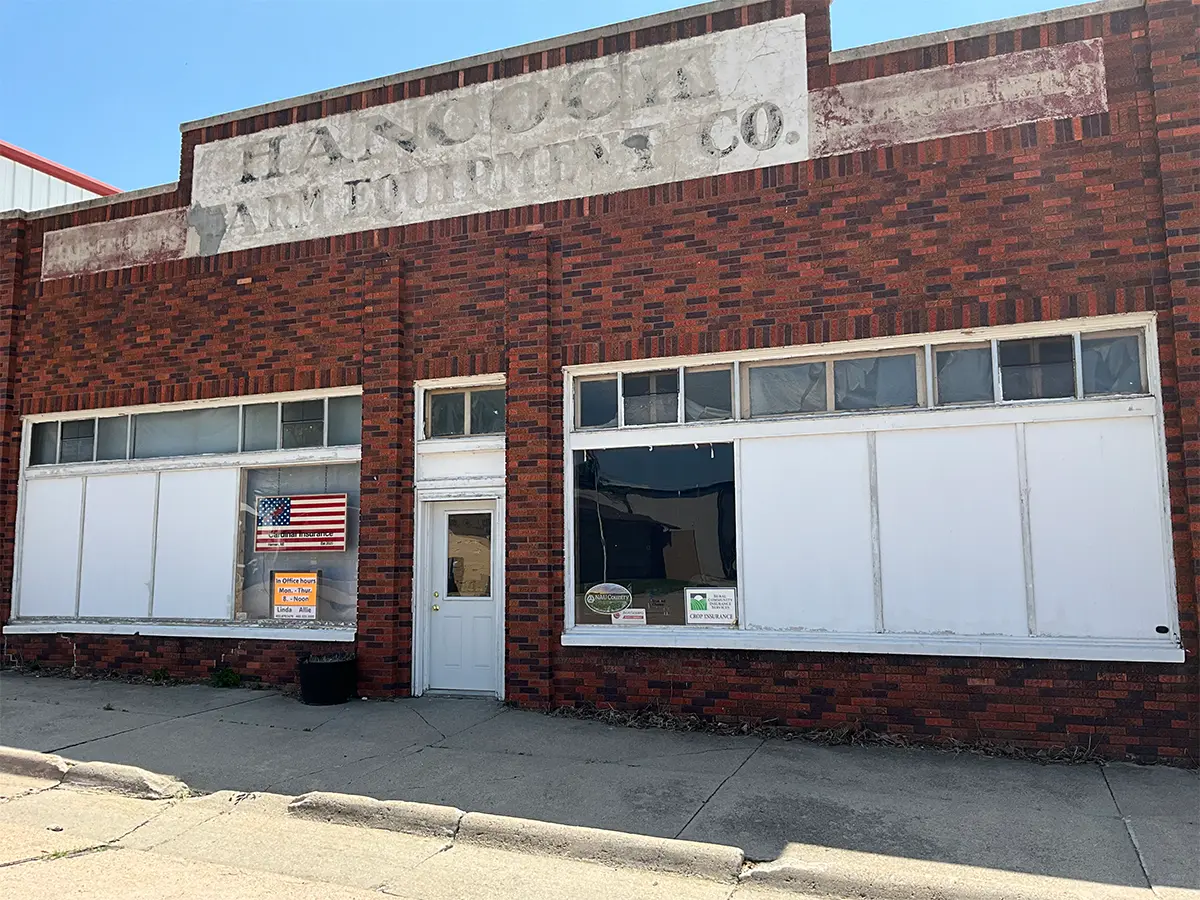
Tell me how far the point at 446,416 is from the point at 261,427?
7.92 feet

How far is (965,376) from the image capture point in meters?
8.17

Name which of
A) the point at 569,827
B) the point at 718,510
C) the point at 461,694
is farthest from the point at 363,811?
the point at 718,510

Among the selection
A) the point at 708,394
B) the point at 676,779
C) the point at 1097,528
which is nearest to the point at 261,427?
the point at 708,394

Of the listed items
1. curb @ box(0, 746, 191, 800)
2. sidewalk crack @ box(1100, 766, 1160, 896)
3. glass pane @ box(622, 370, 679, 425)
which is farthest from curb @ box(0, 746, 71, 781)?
sidewalk crack @ box(1100, 766, 1160, 896)

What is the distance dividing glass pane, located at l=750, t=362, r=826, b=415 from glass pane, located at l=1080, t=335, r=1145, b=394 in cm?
218

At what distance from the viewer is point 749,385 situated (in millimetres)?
8852

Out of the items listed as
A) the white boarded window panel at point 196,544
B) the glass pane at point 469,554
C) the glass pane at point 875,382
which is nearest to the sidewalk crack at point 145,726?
the white boarded window panel at point 196,544

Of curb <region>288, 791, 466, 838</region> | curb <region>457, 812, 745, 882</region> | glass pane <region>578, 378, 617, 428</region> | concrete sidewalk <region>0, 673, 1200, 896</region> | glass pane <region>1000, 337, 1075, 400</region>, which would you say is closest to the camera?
curb <region>457, 812, 745, 882</region>

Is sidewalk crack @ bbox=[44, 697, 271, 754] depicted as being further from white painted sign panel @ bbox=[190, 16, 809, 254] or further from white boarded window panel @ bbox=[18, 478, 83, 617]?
white painted sign panel @ bbox=[190, 16, 809, 254]

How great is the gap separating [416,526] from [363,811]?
3950mm

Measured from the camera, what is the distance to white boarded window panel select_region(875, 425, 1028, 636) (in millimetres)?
7867

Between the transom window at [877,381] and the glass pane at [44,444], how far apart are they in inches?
289

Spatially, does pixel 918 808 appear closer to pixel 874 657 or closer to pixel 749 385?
pixel 874 657

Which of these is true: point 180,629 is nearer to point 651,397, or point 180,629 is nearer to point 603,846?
point 651,397
